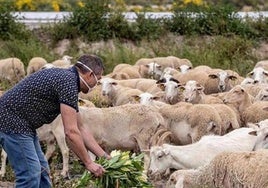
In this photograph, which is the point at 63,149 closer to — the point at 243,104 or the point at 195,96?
the point at 195,96

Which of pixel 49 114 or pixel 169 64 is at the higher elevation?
pixel 49 114

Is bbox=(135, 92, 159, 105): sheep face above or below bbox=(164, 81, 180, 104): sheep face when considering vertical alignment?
above

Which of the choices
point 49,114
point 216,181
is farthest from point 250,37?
point 49,114

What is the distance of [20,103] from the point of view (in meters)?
7.73

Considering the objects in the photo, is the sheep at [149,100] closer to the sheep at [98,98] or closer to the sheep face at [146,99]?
the sheep face at [146,99]

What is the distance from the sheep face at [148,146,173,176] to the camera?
418 inches

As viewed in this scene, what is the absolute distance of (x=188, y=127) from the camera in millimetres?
12234

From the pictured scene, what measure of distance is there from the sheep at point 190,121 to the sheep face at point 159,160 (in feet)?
4.75

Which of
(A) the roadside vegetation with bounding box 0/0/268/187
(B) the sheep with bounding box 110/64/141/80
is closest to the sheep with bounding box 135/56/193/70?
(B) the sheep with bounding box 110/64/141/80

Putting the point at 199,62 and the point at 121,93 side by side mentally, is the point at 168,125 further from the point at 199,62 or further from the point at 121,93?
the point at 199,62

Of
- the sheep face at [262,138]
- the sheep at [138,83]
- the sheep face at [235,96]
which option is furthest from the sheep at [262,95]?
the sheep face at [262,138]

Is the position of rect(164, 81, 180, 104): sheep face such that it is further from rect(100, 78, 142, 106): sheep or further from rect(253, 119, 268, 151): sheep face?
rect(253, 119, 268, 151): sheep face

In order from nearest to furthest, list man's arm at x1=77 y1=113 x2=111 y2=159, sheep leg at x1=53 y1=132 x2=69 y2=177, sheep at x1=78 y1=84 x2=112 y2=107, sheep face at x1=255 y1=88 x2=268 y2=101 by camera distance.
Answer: man's arm at x1=77 y1=113 x2=111 y2=159 → sheep leg at x1=53 y1=132 x2=69 y2=177 → sheep face at x1=255 y1=88 x2=268 y2=101 → sheep at x1=78 y1=84 x2=112 y2=107

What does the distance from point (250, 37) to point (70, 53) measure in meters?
5.57
